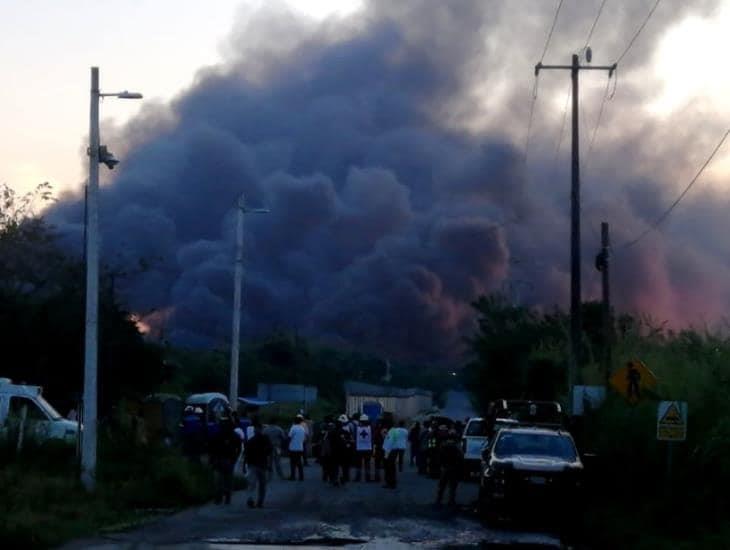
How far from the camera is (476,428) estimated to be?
42531 mm

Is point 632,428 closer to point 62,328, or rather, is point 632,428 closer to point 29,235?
point 62,328

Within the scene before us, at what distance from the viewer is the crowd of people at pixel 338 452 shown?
2841cm

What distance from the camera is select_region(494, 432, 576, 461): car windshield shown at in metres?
26.6

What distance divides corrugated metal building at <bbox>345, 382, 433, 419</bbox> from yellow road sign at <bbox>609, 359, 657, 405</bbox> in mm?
38978

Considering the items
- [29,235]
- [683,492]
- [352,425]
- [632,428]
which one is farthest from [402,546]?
[29,235]

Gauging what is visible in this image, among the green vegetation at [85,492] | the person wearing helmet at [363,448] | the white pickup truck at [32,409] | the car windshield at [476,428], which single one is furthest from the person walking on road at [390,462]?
the white pickup truck at [32,409]

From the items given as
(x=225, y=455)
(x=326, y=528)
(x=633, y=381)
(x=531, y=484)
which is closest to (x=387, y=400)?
(x=225, y=455)

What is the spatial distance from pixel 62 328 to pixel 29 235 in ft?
27.9

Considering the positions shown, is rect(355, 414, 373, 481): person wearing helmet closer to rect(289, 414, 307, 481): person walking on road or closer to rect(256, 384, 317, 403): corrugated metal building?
rect(289, 414, 307, 481): person walking on road

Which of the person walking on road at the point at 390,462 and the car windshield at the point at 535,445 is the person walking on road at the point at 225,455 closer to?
the car windshield at the point at 535,445

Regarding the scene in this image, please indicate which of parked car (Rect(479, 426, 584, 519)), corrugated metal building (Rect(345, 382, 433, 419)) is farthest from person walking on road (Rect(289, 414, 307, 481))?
corrugated metal building (Rect(345, 382, 433, 419))

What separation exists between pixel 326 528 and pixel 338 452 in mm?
13963

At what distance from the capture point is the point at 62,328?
44.7 metres

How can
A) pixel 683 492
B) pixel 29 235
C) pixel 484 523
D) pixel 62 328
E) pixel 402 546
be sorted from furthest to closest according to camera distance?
pixel 29 235 < pixel 62 328 < pixel 484 523 < pixel 683 492 < pixel 402 546
